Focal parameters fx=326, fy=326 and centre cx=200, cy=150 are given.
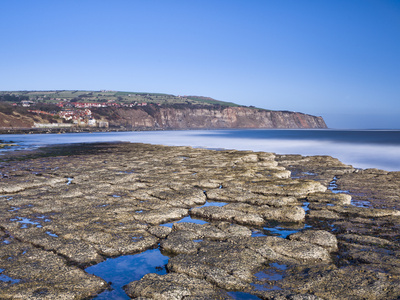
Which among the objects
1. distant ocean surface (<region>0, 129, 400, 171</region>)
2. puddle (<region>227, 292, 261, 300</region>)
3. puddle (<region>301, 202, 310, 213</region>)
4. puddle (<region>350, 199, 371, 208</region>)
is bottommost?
distant ocean surface (<region>0, 129, 400, 171</region>)

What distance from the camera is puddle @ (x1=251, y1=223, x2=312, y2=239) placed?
985cm

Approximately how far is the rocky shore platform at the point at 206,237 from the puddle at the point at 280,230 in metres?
0.03

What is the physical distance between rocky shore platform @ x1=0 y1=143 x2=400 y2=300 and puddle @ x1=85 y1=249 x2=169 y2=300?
185 millimetres

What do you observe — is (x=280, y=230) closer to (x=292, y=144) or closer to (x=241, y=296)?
(x=241, y=296)

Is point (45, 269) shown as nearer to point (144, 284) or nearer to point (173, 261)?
point (144, 284)

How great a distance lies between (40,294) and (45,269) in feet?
3.76

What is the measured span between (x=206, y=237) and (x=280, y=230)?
8.38 feet

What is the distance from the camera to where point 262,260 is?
25.2 ft

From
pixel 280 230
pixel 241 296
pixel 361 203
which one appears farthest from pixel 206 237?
pixel 361 203

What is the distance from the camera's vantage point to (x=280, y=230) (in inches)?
404

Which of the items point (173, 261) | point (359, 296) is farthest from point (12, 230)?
point (359, 296)

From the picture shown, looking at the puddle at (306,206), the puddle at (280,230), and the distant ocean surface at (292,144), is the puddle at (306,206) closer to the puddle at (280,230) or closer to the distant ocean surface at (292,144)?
the puddle at (280,230)

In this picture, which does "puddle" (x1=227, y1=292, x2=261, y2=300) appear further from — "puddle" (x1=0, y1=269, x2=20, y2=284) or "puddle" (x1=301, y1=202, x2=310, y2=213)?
"puddle" (x1=301, y1=202, x2=310, y2=213)

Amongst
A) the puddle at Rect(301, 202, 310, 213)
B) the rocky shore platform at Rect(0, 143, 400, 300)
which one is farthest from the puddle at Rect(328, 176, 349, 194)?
the puddle at Rect(301, 202, 310, 213)
